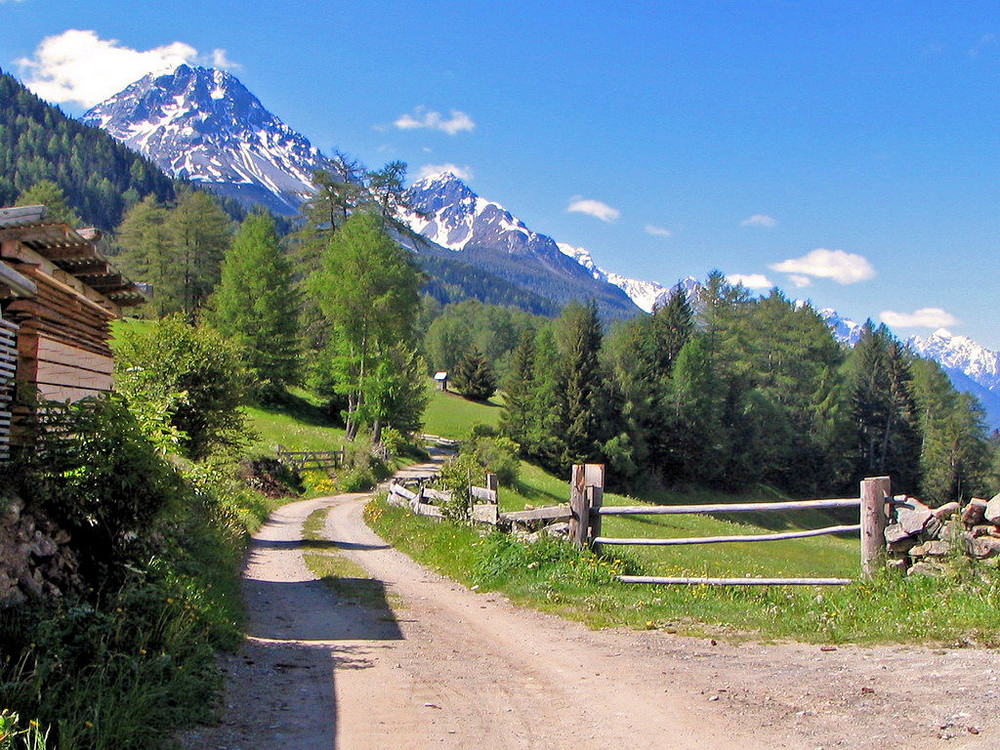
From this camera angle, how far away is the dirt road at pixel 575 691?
5855mm

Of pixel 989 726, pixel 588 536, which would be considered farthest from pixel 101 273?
pixel 989 726

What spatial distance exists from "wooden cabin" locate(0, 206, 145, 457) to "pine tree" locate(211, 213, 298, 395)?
125 ft

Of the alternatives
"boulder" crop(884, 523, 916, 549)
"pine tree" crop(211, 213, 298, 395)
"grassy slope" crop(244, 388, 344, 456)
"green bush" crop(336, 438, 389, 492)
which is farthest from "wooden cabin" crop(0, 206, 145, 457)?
"pine tree" crop(211, 213, 298, 395)

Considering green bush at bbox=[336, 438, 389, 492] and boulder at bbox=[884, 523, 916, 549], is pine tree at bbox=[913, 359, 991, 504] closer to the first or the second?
green bush at bbox=[336, 438, 389, 492]

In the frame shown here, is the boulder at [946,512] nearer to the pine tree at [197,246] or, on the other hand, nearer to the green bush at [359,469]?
the green bush at [359,469]

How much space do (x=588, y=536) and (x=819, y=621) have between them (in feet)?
14.1

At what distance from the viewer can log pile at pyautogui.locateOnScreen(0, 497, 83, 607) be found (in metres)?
7.09

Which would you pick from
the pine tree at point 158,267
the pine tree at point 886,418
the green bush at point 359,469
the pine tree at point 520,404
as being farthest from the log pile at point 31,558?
the pine tree at point 886,418

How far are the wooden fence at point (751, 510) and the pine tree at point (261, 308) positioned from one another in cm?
4104

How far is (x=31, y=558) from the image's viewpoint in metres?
7.62

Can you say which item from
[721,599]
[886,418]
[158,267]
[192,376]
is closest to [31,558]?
[721,599]

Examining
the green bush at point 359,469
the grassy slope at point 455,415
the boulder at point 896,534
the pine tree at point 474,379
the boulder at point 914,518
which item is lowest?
the green bush at point 359,469

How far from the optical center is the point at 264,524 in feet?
78.2

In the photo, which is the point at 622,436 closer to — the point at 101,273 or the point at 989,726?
the point at 101,273
